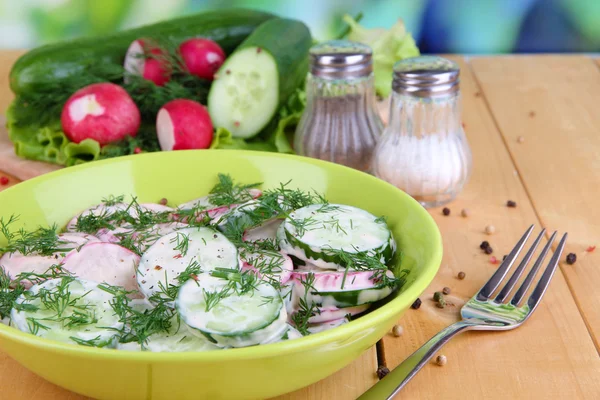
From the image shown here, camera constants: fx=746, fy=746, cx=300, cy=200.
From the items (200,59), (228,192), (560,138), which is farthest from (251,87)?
(560,138)

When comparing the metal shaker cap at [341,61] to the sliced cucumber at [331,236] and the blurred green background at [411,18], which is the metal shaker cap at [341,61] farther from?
the blurred green background at [411,18]

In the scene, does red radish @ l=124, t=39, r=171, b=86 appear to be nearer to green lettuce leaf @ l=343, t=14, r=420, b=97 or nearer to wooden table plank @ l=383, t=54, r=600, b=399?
green lettuce leaf @ l=343, t=14, r=420, b=97

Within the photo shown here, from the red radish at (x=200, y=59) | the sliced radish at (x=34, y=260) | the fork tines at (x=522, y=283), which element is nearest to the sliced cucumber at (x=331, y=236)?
the fork tines at (x=522, y=283)

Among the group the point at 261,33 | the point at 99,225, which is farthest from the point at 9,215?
the point at 261,33

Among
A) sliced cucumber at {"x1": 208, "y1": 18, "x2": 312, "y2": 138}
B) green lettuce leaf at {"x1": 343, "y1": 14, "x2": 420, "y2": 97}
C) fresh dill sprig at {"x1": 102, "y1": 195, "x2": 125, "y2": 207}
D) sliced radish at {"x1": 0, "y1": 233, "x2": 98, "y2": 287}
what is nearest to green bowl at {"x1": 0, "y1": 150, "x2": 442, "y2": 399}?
fresh dill sprig at {"x1": 102, "y1": 195, "x2": 125, "y2": 207}


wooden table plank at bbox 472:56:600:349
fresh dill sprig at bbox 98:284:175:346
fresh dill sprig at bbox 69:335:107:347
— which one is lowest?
wooden table plank at bbox 472:56:600:349
